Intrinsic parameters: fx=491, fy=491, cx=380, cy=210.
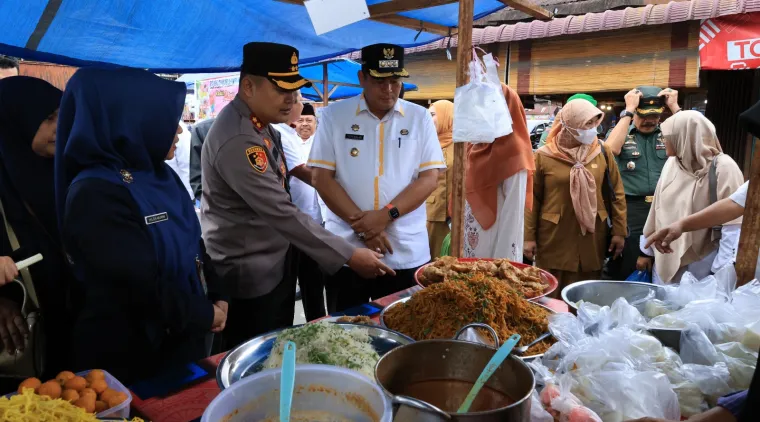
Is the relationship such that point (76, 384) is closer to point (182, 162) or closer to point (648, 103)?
point (182, 162)

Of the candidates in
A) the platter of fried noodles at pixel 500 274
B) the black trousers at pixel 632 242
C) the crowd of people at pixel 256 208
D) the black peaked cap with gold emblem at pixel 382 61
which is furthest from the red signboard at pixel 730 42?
the platter of fried noodles at pixel 500 274

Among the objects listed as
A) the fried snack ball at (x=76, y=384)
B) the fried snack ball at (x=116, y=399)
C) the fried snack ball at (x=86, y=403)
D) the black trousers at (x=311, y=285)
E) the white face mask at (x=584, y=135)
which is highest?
the white face mask at (x=584, y=135)

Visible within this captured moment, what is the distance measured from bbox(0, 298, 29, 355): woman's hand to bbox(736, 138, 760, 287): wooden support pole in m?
2.82

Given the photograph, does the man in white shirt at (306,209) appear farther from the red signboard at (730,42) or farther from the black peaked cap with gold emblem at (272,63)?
the red signboard at (730,42)

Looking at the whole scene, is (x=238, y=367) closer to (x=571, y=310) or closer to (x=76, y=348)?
(x=76, y=348)

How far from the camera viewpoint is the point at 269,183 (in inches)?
85.1

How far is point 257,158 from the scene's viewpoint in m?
2.19

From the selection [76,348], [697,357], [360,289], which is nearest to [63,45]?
[76,348]

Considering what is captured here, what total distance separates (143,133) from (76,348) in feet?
2.51

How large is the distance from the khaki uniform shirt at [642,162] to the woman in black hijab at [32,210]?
4141 mm

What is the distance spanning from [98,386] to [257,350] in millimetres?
392

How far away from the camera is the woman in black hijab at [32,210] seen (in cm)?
188

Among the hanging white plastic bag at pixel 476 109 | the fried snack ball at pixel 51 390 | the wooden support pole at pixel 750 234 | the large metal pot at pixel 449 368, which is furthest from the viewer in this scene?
the hanging white plastic bag at pixel 476 109

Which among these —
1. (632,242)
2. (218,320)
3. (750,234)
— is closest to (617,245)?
(632,242)
